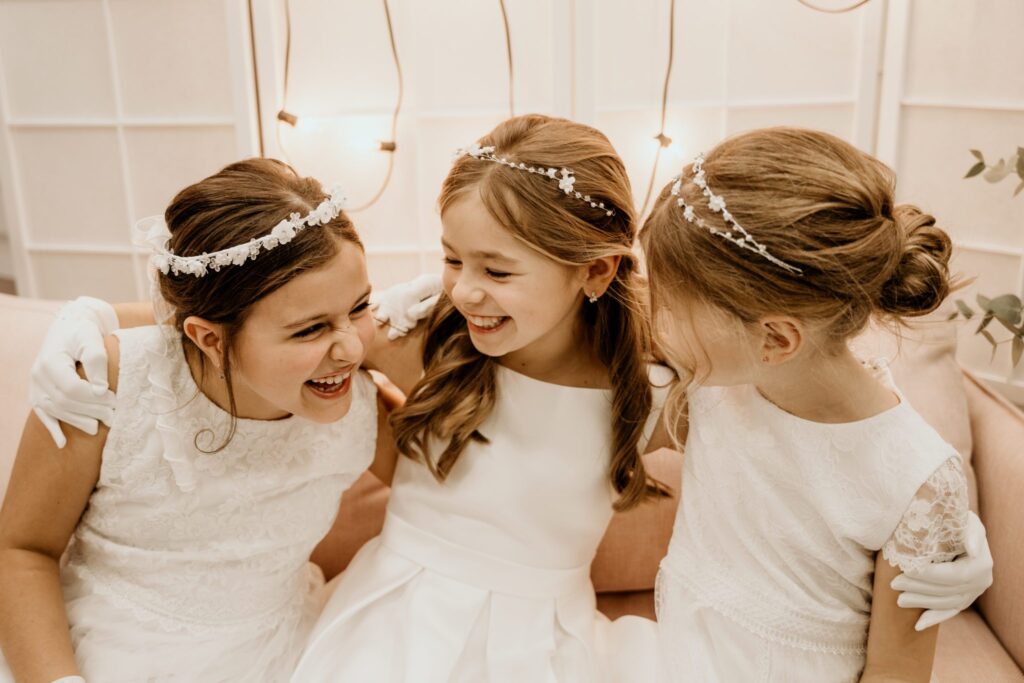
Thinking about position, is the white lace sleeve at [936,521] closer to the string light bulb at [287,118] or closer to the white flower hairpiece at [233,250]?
the white flower hairpiece at [233,250]

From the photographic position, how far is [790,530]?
4.38ft

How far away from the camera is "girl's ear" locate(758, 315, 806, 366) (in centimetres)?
118

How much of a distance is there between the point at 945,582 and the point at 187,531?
1.15 m

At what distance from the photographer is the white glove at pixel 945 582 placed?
3.96 feet

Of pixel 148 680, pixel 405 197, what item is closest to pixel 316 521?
pixel 148 680

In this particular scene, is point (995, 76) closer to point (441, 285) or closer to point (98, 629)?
point (441, 285)

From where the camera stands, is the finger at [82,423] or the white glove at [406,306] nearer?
the finger at [82,423]

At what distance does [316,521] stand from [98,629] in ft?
1.23

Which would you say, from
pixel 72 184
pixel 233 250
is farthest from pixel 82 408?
pixel 72 184

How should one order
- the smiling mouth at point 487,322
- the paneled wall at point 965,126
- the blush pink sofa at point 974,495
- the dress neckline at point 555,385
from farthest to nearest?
the paneled wall at point 965,126, the blush pink sofa at point 974,495, the dress neckline at point 555,385, the smiling mouth at point 487,322

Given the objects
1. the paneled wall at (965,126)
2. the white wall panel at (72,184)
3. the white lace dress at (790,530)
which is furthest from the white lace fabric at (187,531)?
the paneled wall at (965,126)

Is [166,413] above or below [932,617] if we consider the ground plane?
above

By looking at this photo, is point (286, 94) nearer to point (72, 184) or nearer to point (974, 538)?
point (72, 184)

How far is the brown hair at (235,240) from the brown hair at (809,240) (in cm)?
52
